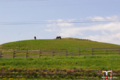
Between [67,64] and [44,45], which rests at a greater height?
[44,45]

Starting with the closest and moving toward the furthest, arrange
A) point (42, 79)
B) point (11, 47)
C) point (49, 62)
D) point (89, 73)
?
point (42, 79), point (89, 73), point (49, 62), point (11, 47)

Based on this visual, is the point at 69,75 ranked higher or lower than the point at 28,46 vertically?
lower

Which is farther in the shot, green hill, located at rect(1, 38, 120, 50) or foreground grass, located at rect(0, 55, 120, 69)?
green hill, located at rect(1, 38, 120, 50)

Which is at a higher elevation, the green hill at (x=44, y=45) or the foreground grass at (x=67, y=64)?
the green hill at (x=44, y=45)

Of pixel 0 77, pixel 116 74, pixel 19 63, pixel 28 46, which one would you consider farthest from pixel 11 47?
pixel 116 74

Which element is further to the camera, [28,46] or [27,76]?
Answer: [28,46]

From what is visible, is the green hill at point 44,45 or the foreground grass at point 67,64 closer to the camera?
the foreground grass at point 67,64

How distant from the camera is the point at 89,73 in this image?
11211 millimetres

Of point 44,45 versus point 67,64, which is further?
point 44,45

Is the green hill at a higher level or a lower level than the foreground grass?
higher

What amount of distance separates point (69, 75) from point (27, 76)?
3028 millimetres

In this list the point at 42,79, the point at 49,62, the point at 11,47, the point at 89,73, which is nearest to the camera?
the point at 42,79

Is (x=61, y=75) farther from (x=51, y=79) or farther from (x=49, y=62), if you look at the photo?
(x=49, y=62)

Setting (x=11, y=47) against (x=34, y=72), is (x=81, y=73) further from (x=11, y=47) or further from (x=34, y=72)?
(x=11, y=47)
